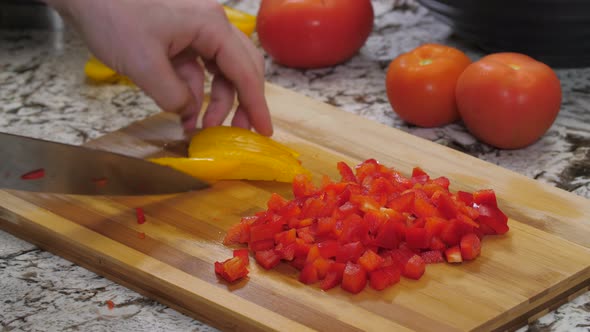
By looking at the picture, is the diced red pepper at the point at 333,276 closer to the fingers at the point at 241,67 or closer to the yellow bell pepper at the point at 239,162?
the yellow bell pepper at the point at 239,162

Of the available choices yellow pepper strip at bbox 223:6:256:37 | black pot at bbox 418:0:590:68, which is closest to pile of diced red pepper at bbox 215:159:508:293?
black pot at bbox 418:0:590:68

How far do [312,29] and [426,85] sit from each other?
1.24 ft

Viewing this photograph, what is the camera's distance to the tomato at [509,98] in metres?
1.74

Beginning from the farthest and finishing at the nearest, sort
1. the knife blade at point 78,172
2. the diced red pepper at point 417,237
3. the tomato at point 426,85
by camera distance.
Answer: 1. the tomato at point 426,85
2. the knife blade at point 78,172
3. the diced red pepper at point 417,237

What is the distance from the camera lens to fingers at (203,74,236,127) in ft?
5.94

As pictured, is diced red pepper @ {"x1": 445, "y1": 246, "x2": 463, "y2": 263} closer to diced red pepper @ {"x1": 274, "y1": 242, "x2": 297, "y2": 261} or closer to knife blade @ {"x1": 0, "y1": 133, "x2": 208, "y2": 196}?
diced red pepper @ {"x1": 274, "y1": 242, "x2": 297, "y2": 261}

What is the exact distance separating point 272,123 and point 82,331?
667mm

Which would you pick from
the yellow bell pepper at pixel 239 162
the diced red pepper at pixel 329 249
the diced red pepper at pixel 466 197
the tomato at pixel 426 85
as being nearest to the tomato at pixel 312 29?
the tomato at pixel 426 85

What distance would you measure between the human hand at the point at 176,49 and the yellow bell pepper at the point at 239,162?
83 mm

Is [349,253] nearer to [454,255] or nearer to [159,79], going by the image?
[454,255]

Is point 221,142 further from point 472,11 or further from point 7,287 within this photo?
point 472,11

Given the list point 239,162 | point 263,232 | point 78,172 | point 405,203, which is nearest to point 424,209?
point 405,203

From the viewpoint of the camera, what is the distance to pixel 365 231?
4.64ft

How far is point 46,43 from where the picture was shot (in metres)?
2.37
